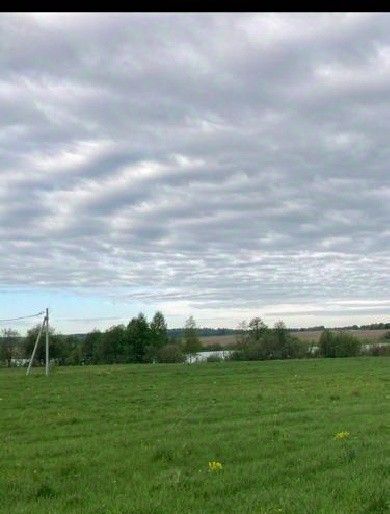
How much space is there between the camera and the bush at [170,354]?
8455cm

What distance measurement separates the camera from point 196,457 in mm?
10641

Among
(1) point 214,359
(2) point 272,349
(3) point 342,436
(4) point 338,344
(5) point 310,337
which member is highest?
(5) point 310,337

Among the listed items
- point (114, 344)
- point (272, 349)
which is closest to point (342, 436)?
point (272, 349)

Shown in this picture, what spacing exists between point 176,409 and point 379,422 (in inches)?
239

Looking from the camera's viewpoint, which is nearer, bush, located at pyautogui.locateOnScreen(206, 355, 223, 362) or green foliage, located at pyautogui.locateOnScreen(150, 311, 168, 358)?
bush, located at pyautogui.locateOnScreen(206, 355, 223, 362)

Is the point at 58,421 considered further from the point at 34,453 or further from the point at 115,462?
the point at 115,462

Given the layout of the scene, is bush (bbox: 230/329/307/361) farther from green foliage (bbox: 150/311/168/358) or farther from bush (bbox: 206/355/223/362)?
green foliage (bbox: 150/311/168/358)

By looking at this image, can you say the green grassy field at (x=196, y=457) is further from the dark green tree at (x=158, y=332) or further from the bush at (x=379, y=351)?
the dark green tree at (x=158, y=332)

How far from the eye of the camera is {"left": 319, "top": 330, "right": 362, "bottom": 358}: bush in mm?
83625

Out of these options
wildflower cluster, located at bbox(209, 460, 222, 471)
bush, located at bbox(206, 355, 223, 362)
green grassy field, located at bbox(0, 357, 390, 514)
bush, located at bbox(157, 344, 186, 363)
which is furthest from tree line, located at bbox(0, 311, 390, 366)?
wildflower cluster, located at bbox(209, 460, 222, 471)

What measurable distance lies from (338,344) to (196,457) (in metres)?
77.7

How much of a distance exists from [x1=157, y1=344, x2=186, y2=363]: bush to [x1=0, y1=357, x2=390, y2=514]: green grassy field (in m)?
64.7

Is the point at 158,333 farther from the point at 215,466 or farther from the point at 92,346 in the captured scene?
the point at 215,466

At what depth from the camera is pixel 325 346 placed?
282ft
